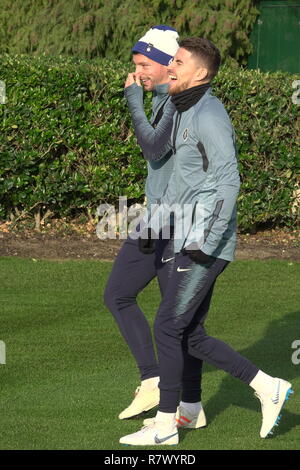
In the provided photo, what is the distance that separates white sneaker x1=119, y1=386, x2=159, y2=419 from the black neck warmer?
1.69m

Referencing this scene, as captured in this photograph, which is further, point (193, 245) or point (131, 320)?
point (131, 320)

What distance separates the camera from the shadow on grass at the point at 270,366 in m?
6.73

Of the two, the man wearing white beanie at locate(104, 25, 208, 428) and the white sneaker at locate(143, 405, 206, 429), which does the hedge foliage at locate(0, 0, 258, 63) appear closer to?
the man wearing white beanie at locate(104, 25, 208, 428)

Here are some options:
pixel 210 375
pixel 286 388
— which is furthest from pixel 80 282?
pixel 286 388

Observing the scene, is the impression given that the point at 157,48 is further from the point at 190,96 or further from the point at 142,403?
the point at 142,403

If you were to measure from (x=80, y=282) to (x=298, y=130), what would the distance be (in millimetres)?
3888

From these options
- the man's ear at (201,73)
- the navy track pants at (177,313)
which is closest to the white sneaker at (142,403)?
the navy track pants at (177,313)

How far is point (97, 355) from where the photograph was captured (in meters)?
8.25

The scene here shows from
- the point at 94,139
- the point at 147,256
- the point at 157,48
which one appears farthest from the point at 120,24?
the point at 147,256

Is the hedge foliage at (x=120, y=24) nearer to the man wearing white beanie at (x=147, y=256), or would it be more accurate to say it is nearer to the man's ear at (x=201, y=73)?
the man wearing white beanie at (x=147, y=256)

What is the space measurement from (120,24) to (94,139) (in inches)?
165

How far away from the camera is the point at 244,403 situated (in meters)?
6.94
